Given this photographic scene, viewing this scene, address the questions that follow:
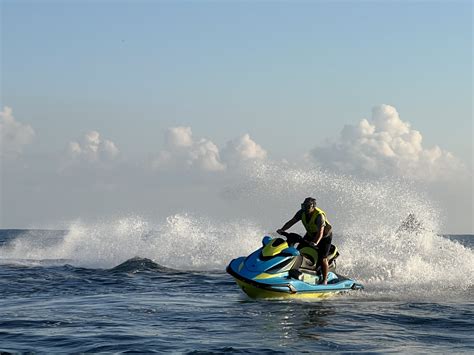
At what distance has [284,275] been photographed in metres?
14.4

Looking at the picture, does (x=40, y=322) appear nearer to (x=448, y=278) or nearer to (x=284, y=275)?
(x=284, y=275)

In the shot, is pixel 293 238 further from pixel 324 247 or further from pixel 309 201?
pixel 309 201

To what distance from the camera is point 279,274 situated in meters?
14.4

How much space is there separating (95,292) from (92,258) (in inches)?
565

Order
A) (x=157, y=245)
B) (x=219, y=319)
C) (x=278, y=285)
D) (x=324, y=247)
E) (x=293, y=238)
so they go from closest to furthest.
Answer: (x=219, y=319), (x=278, y=285), (x=324, y=247), (x=293, y=238), (x=157, y=245)

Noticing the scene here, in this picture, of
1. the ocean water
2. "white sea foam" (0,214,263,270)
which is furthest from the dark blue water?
"white sea foam" (0,214,263,270)

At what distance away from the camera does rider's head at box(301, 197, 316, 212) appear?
1547cm

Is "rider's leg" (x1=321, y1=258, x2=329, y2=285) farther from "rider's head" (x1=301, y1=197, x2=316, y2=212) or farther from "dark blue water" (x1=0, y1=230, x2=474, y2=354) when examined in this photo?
"rider's head" (x1=301, y1=197, x2=316, y2=212)

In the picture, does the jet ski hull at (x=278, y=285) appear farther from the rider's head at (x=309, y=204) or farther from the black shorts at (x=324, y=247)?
the rider's head at (x=309, y=204)

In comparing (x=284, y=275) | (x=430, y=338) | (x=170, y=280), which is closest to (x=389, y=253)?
(x=170, y=280)

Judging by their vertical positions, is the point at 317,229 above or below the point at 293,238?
above

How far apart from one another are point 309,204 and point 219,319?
4117mm

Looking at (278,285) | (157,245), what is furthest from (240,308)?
(157,245)

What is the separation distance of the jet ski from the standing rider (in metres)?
0.23
